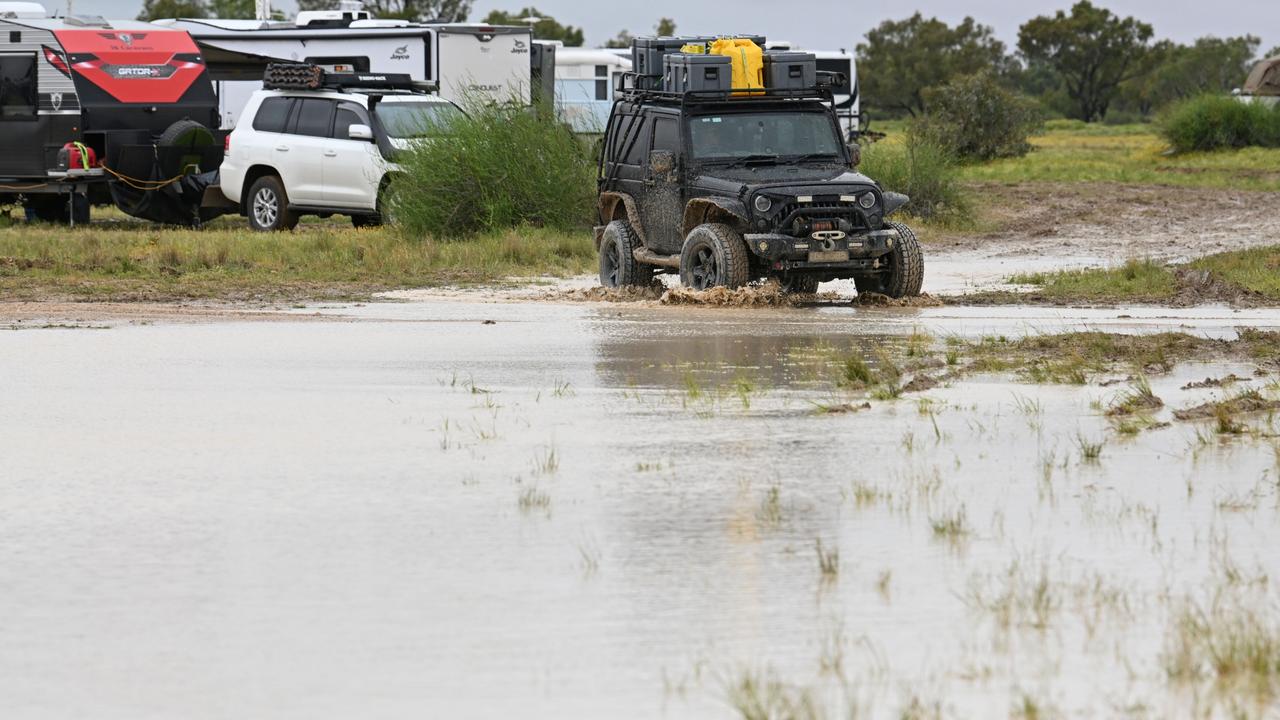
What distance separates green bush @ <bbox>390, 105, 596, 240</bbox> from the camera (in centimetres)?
2228

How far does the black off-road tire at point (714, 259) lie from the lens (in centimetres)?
1560

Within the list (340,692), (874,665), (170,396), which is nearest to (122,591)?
(340,692)

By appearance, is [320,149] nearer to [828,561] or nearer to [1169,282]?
[1169,282]

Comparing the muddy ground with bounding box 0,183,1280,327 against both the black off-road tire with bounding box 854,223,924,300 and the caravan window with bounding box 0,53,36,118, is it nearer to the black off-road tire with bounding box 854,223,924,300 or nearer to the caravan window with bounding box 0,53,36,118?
the black off-road tire with bounding box 854,223,924,300

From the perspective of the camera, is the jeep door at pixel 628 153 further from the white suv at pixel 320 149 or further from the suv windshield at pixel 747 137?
the white suv at pixel 320 149

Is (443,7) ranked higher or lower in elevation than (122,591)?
higher

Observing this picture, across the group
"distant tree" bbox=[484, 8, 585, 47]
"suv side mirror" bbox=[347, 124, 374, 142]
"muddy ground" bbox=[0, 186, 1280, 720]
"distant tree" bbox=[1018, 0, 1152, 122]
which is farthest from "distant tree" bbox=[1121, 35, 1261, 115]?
"muddy ground" bbox=[0, 186, 1280, 720]

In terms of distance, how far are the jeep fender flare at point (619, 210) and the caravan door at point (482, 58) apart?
38.6ft

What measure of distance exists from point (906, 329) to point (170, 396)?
5.56 m

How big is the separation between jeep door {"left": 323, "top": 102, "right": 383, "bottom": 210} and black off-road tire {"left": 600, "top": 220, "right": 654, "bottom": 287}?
6.39m

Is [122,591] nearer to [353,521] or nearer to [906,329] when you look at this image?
[353,521]

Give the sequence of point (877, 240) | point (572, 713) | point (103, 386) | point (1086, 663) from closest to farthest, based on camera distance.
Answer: point (572, 713), point (1086, 663), point (103, 386), point (877, 240)

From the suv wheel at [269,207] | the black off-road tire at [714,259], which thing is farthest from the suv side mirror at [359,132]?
the black off-road tire at [714,259]

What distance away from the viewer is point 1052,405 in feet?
34.9
